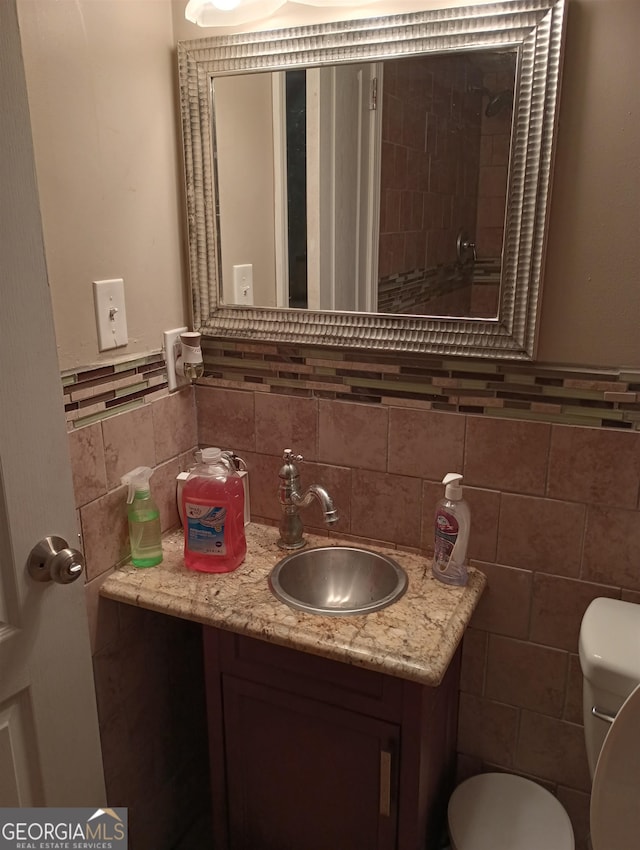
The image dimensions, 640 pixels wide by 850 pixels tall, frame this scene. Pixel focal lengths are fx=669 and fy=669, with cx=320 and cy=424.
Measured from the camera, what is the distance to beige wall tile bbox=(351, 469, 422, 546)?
1371mm

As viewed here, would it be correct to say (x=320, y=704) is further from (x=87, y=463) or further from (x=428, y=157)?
(x=428, y=157)

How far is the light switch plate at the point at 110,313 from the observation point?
1213 millimetres

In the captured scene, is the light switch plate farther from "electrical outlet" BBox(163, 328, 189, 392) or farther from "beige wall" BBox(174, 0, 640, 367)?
"beige wall" BBox(174, 0, 640, 367)

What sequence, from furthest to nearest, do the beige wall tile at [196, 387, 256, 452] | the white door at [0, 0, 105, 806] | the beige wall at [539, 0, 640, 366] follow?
the beige wall tile at [196, 387, 256, 452] → the beige wall at [539, 0, 640, 366] → the white door at [0, 0, 105, 806]

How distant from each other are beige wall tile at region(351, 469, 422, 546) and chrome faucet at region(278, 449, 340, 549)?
0.20 ft

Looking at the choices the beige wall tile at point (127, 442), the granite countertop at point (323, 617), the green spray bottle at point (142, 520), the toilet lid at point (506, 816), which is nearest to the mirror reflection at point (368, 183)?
the beige wall tile at point (127, 442)

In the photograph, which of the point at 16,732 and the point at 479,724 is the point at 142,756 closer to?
the point at 16,732

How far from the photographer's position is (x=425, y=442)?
4.36ft

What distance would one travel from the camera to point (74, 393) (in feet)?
3.87

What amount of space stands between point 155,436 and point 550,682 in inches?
37.2

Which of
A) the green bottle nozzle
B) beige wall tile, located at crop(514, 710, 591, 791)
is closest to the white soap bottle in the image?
beige wall tile, located at crop(514, 710, 591, 791)

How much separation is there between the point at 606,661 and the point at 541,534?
27 cm

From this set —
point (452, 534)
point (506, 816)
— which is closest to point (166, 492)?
point (452, 534)

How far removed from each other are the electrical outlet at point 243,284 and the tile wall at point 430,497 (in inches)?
4.0
